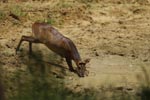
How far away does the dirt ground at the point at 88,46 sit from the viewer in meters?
5.91

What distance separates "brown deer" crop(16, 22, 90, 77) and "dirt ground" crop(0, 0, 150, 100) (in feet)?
0.43

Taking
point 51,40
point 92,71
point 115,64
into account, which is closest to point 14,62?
point 51,40

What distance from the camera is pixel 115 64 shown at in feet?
22.7

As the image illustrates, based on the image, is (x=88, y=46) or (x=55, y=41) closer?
(x=55, y=41)

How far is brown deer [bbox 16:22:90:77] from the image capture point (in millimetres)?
6411

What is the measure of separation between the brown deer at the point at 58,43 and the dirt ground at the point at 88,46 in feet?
0.43

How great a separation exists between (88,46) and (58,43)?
3.43 feet

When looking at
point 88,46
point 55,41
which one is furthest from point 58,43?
point 88,46

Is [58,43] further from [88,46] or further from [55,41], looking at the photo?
[88,46]

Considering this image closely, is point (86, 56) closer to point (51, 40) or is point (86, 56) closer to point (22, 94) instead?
point (51, 40)

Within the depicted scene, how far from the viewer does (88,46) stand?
7.58 meters

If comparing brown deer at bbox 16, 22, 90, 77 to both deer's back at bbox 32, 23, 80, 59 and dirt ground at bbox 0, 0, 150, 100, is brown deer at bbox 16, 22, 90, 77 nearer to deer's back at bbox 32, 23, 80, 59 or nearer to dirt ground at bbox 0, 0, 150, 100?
deer's back at bbox 32, 23, 80, 59

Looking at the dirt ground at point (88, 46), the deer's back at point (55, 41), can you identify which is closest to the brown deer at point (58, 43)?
the deer's back at point (55, 41)

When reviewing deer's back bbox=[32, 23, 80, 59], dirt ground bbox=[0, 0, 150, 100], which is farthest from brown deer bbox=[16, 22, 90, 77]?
dirt ground bbox=[0, 0, 150, 100]
